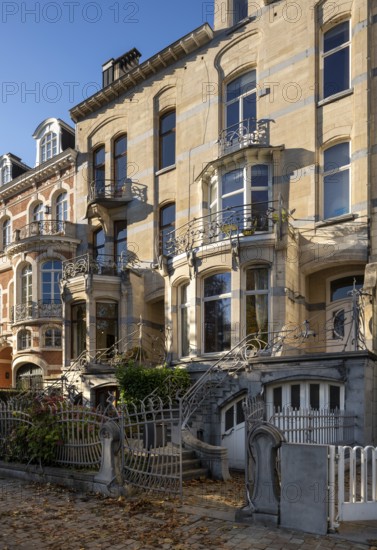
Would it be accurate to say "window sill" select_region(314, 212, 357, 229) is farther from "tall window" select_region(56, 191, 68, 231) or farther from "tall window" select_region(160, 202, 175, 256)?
"tall window" select_region(56, 191, 68, 231)

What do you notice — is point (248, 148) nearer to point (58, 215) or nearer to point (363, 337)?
point (363, 337)

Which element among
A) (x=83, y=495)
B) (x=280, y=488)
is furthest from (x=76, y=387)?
(x=280, y=488)

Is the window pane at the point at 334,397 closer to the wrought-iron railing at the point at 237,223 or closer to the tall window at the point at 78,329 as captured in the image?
the wrought-iron railing at the point at 237,223

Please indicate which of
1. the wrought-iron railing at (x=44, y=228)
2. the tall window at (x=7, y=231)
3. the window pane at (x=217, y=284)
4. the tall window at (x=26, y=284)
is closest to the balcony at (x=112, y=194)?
the wrought-iron railing at (x=44, y=228)

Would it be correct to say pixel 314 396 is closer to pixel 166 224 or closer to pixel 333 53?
pixel 166 224

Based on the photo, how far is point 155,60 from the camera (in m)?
21.5

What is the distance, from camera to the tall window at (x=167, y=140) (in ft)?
70.3

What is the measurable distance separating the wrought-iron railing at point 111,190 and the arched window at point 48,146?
554 centimetres

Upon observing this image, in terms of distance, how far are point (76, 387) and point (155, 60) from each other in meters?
13.8

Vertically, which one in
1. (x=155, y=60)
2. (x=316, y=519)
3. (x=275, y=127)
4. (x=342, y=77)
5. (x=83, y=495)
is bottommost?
(x=83, y=495)

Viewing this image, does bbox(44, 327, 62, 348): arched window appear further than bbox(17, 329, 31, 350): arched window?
No

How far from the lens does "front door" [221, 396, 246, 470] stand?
12578 millimetres

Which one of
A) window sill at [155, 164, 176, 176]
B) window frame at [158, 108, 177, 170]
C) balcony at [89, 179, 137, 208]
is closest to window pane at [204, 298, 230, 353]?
window sill at [155, 164, 176, 176]

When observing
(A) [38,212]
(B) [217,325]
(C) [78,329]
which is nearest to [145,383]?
(B) [217,325]
